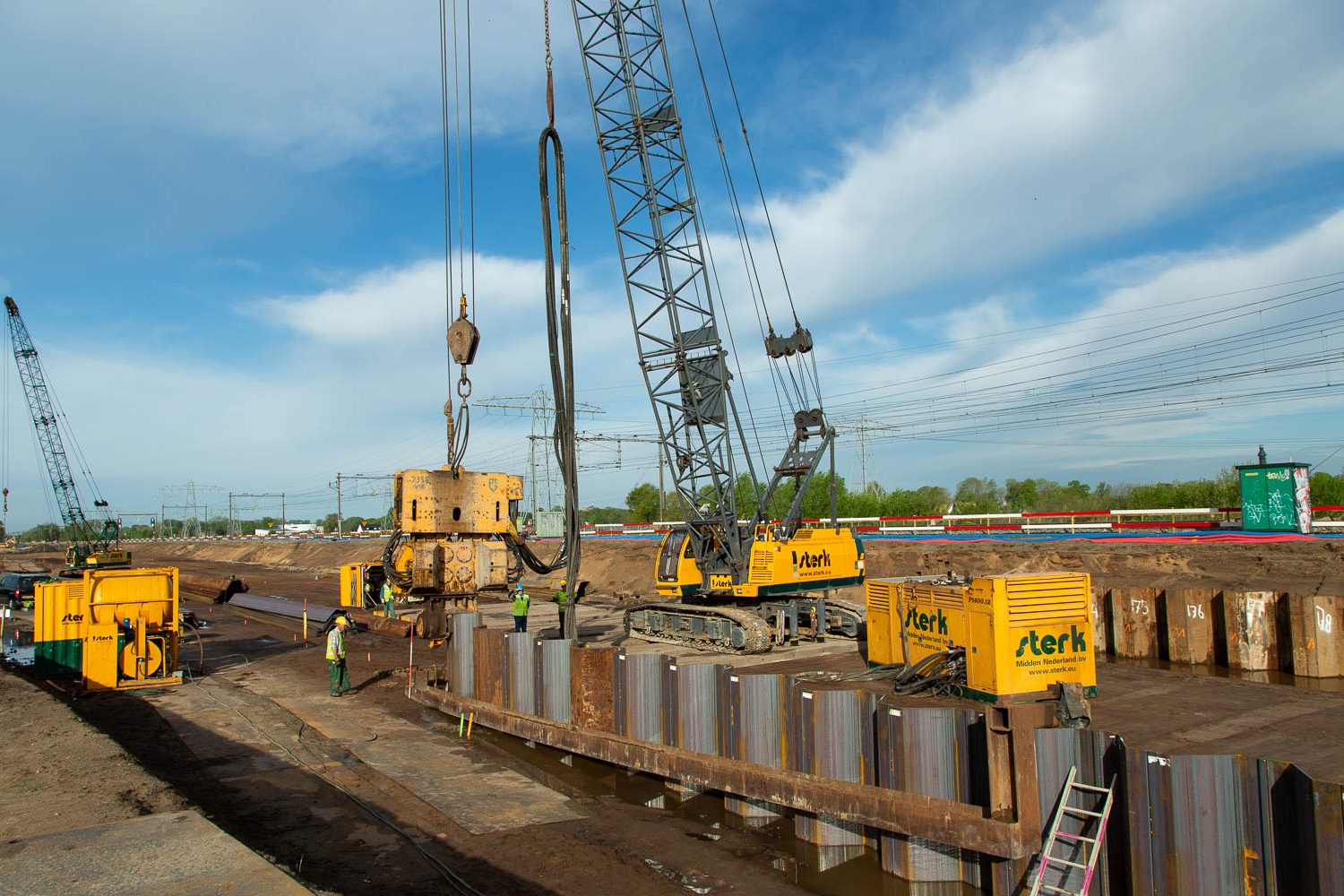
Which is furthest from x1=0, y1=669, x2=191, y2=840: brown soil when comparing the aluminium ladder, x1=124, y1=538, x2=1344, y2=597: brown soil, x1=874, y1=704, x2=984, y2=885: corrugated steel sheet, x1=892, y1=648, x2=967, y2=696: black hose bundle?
x1=124, y1=538, x2=1344, y2=597: brown soil

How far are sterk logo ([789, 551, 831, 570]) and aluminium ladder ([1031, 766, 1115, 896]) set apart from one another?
36.0ft

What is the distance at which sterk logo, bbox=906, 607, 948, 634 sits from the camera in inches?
444

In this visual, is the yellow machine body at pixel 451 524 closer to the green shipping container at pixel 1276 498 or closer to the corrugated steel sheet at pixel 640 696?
the corrugated steel sheet at pixel 640 696

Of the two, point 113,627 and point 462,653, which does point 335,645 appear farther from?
point 113,627

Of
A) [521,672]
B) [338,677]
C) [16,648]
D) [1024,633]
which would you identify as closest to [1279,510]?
[1024,633]

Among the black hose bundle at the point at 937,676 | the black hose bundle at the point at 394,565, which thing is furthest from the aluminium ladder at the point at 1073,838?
the black hose bundle at the point at 394,565

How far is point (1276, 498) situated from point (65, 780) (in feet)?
101

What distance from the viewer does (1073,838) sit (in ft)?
20.7

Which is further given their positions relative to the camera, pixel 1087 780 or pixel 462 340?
pixel 462 340

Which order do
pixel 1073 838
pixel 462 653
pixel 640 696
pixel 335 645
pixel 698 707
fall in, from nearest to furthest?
pixel 1073 838 → pixel 698 707 → pixel 640 696 → pixel 462 653 → pixel 335 645

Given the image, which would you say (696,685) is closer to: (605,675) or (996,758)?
(605,675)

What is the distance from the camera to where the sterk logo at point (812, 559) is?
57.5 feet

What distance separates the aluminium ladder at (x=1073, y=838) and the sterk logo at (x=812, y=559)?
36.0 feet

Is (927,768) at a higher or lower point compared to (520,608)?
lower
